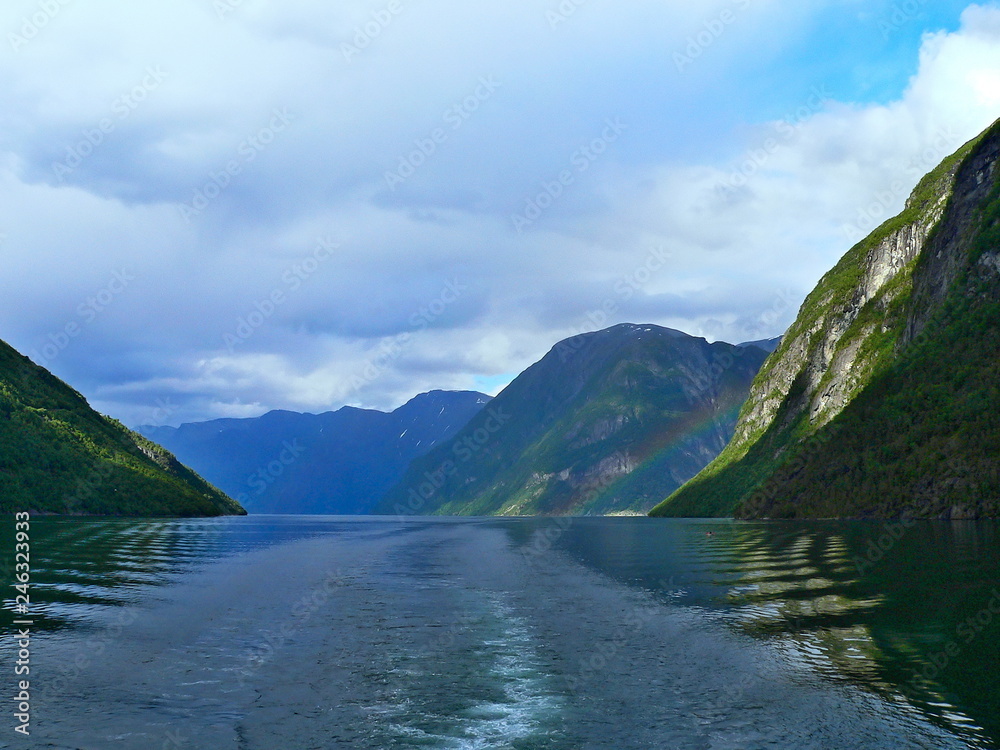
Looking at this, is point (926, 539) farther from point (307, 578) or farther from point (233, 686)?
point (233, 686)

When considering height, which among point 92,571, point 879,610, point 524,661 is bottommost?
point 879,610

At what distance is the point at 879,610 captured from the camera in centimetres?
4188

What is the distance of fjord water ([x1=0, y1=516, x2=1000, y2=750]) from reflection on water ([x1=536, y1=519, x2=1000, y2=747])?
0.63 feet

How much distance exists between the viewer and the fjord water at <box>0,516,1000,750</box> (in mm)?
22484

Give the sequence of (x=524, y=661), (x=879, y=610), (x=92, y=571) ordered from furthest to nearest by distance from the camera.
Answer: (x=92, y=571) < (x=879, y=610) < (x=524, y=661)

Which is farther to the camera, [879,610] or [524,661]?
[879,610]

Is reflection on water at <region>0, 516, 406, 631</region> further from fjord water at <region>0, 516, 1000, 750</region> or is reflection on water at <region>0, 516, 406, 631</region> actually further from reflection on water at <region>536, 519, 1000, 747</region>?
reflection on water at <region>536, 519, 1000, 747</region>

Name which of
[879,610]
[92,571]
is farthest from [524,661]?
[92,571]

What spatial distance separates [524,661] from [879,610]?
2300 cm

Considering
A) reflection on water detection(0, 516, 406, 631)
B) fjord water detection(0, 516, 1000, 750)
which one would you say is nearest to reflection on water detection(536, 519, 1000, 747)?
fjord water detection(0, 516, 1000, 750)

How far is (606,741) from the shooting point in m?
21.5

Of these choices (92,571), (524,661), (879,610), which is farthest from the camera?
(92,571)

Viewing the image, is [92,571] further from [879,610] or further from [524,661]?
[879,610]

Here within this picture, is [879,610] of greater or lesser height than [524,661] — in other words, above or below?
below
